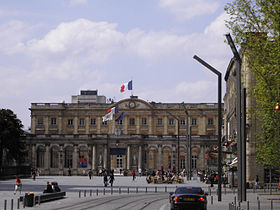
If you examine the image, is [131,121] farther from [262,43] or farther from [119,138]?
[262,43]

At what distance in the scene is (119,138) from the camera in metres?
108

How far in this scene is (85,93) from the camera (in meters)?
153

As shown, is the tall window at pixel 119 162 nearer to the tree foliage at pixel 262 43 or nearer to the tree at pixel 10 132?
the tree at pixel 10 132

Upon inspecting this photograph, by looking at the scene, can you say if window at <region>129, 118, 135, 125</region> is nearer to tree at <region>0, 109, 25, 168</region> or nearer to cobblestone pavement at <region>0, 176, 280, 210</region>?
tree at <region>0, 109, 25, 168</region>

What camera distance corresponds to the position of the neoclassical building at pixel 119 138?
108m

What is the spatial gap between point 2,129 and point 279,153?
2321 inches

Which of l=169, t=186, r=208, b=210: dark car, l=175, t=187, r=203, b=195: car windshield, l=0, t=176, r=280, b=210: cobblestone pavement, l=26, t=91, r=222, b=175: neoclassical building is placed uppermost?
l=26, t=91, r=222, b=175: neoclassical building

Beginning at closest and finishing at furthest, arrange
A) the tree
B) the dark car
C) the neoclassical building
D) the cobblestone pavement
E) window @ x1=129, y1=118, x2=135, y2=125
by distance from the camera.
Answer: the dark car, the cobblestone pavement, the tree, the neoclassical building, window @ x1=129, y1=118, x2=135, y2=125

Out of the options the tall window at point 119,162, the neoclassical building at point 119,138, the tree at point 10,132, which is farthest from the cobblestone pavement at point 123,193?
the tall window at point 119,162

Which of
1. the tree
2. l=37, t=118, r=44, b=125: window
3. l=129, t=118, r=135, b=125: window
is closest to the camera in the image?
the tree

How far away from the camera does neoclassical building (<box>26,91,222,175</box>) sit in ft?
355

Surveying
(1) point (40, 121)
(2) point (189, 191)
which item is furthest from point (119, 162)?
(2) point (189, 191)

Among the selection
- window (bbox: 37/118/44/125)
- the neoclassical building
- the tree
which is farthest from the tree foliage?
window (bbox: 37/118/44/125)

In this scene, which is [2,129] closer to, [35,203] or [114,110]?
[114,110]
